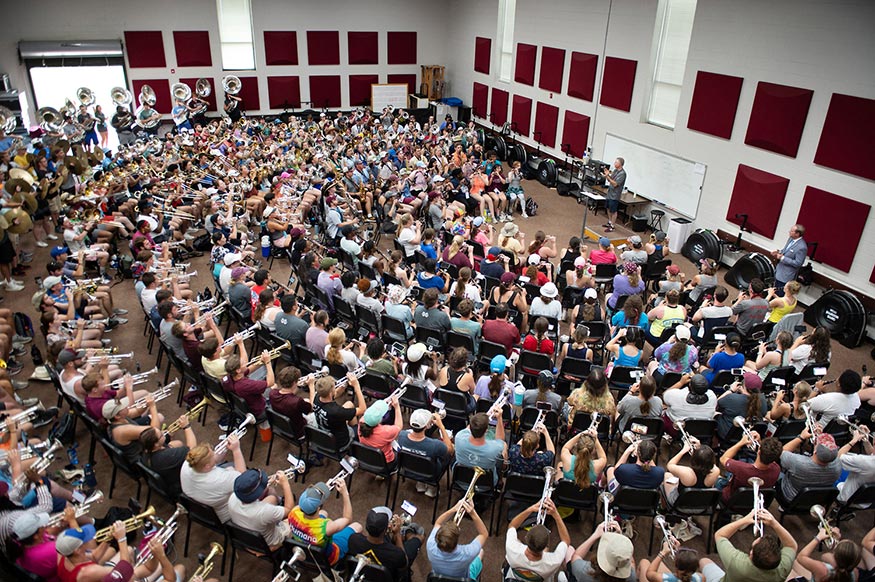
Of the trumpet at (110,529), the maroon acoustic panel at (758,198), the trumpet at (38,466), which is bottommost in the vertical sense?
the trumpet at (110,529)

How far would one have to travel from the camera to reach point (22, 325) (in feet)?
29.5

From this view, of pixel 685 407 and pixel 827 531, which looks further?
pixel 685 407

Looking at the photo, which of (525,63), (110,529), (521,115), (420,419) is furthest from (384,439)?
(525,63)

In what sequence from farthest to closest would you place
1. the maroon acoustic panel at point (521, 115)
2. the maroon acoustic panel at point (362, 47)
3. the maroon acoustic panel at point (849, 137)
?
the maroon acoustic panel at point (362, 47)
the maroon acoustic panel at point (521, 115)
the maroon acoustic panel at point (849, 137)

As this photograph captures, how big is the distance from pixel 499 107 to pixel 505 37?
2.38 metres

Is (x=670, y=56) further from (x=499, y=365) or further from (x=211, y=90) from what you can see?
(x=211, y=90)

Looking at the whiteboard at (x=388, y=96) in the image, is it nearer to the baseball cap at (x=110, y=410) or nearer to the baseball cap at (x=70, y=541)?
the baseball cap at (x=110, y=410)

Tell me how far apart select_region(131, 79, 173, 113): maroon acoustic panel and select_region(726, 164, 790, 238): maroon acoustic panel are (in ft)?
→ 63.8

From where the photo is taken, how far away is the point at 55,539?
4.56 m

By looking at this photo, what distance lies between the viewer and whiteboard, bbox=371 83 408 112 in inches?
952

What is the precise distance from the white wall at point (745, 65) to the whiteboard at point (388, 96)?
26.2 ft

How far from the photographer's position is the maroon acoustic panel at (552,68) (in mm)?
17609

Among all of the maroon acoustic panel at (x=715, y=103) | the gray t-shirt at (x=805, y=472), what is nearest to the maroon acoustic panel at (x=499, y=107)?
the maroon acoustic panel at (x=715, y=103)

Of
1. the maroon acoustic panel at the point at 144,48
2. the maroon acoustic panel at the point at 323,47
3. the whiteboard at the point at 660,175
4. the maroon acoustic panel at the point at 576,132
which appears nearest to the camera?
the whiteboard at the point at 660,175
